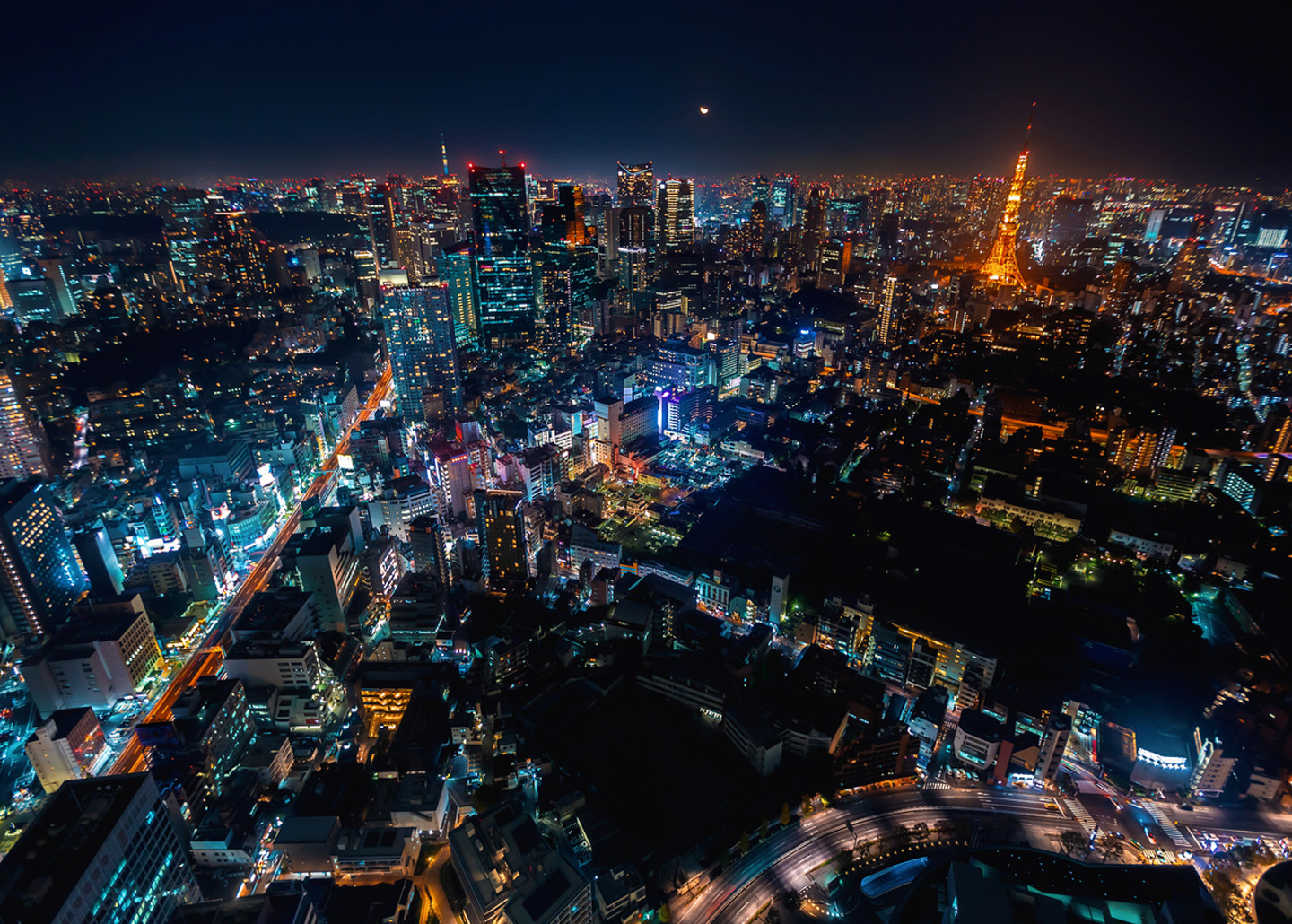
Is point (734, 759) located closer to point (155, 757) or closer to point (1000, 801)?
point (1000, 801)

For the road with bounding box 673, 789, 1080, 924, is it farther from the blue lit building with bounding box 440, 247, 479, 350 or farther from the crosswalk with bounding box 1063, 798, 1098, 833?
the blue lit building with bounding box 440, 247, 479, 350

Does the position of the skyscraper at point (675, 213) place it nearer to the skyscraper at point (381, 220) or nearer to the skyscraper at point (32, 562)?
the skyscraper at point (381, 220)

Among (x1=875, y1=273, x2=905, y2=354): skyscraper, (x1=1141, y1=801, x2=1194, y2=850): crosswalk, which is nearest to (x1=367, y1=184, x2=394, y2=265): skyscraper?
(x1=875, y1=273, x2=905, y2=354): skyscraper

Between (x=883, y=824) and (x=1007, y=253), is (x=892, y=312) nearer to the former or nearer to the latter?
(x=1007, y=253)

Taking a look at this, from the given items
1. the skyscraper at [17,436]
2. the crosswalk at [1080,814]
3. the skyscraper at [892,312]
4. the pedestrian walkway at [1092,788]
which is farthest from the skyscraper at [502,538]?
the skyscraper at [892,312]

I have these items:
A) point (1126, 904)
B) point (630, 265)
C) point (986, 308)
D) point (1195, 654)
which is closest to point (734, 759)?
point (1126, 904)

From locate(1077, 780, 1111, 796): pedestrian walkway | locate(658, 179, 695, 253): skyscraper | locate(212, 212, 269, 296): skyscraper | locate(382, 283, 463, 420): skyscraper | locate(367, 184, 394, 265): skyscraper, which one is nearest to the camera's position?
locate(1077, 780, 1111, 796): pedestrian walkway

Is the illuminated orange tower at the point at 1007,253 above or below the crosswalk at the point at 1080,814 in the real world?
above
